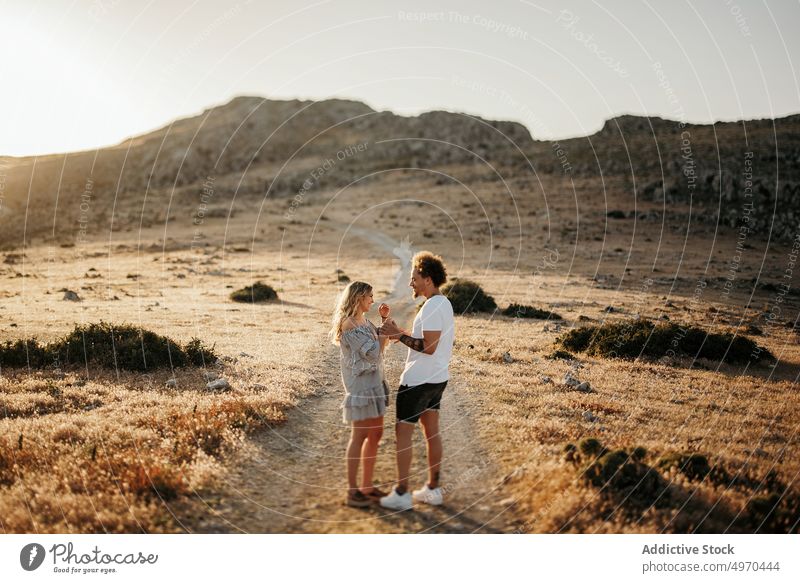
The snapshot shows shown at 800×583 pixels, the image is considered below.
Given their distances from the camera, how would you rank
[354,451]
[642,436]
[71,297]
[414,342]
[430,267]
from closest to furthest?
1. [414,342]
2. [430,267]
3. [354,451]
4. [642,436]
5. [71,297]

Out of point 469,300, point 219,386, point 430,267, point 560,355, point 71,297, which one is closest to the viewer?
point 430,267

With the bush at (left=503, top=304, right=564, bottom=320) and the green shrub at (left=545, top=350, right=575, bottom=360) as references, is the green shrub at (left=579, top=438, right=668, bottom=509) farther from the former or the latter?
the bush at (left=503, top=304, right=564, bottom=320)

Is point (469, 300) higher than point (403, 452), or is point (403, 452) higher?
point (469, 300)

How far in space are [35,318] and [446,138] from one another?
140m

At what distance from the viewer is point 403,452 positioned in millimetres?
8711

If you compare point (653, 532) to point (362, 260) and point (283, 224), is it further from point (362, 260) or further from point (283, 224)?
point (283, 224)

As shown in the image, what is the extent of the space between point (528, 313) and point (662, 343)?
8.25 meters

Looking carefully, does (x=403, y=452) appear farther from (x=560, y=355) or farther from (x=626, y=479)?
(x=560, y=355)

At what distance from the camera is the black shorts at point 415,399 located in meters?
8.55

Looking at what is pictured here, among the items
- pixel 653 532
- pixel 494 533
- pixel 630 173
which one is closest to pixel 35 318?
pixel 494 533

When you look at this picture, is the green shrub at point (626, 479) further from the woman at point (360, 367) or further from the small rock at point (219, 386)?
the small rock at point (219, 386)

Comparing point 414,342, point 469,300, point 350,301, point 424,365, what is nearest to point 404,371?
point 424,365

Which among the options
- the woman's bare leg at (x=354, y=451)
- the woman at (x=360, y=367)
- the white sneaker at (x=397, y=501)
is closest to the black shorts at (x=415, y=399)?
the woman at (x=360, y=367)

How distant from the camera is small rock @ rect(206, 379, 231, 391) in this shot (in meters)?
14.5
